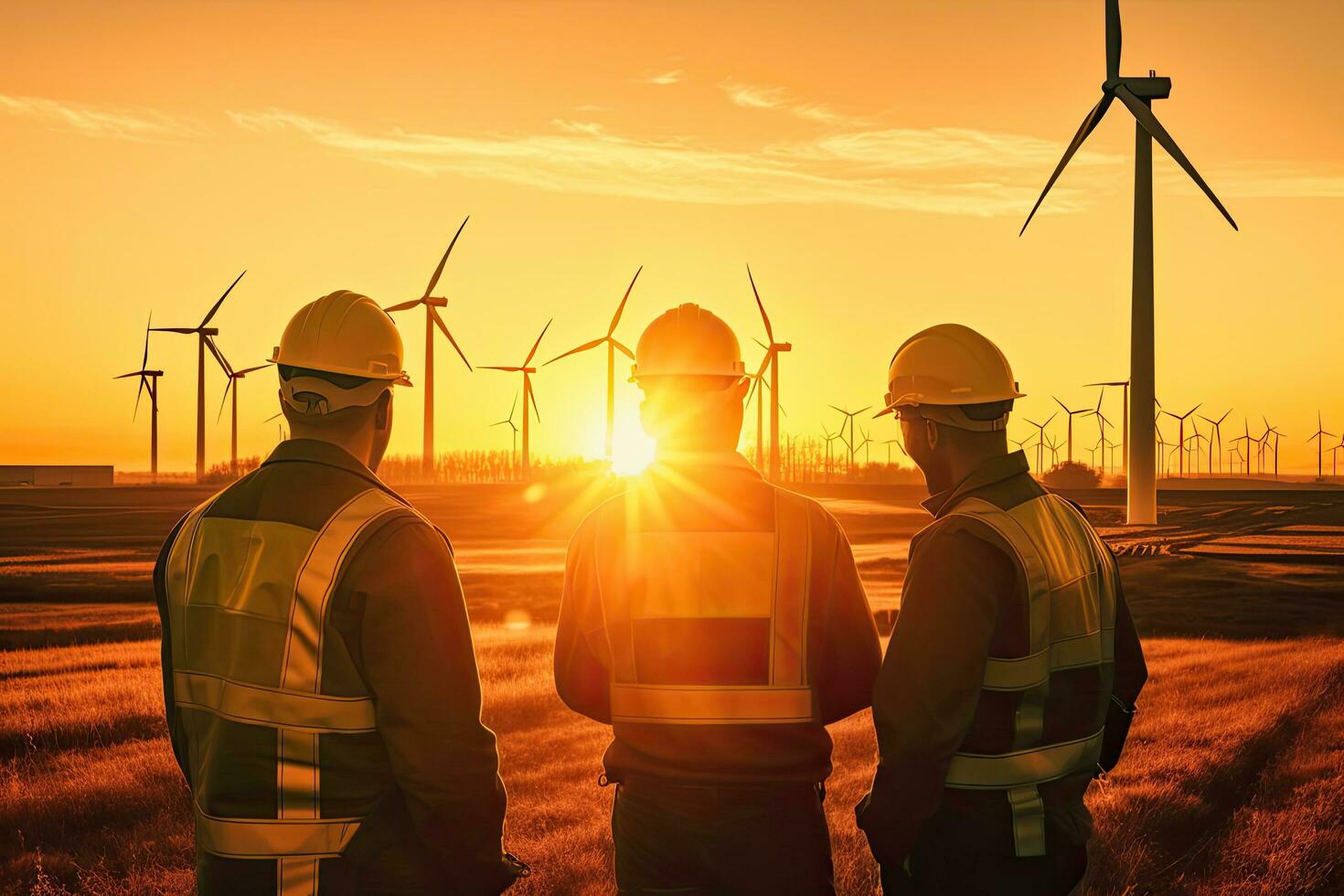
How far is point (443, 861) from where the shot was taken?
3.97 metres

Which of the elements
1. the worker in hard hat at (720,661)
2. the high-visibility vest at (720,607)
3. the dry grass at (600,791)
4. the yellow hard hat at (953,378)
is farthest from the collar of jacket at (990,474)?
the dry grass at (600,791)

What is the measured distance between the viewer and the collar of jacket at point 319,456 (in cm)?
409

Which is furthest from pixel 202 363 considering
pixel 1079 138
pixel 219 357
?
pixel 1079 138

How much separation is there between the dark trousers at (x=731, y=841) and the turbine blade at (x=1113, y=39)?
2303 inches

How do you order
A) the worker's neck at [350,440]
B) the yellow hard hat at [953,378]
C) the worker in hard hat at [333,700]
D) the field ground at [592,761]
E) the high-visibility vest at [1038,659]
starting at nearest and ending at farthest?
the worker in hard hat at [333,700] → the worker's neck at [350,440] → the high-visibility vest at [1038,659] → the yellow hard hat at [953,378] → the field ground at [592,761]

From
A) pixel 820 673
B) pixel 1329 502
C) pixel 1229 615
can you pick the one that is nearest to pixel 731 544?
pixel 820 673

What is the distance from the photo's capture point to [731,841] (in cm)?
430

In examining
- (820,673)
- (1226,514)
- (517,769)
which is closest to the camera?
(820,673)

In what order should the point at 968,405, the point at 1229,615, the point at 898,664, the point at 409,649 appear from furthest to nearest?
the point at 1229,615 < the point at 968,405 < the point at 898,664 < the point at 409,649

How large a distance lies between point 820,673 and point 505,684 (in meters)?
12.5

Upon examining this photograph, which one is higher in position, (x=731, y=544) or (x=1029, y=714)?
(x=731, y=544)

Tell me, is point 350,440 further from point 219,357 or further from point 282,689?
point 219,357

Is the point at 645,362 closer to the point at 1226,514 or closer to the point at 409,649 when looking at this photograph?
the point at 409,649

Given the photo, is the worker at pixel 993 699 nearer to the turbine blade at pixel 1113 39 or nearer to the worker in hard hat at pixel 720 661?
the worker in hard hat at pixel 720 661
